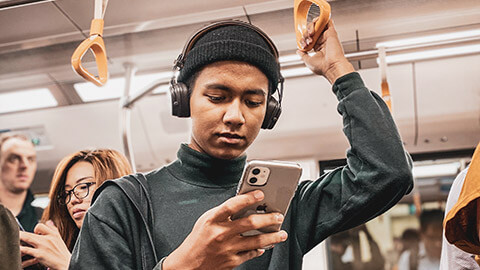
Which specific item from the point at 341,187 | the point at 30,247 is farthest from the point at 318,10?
the point at 30,247

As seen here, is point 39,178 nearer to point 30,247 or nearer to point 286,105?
point 286,105

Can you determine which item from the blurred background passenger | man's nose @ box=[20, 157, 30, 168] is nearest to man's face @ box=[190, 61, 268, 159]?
man's nose @ box=[20, 157, 30, 168]

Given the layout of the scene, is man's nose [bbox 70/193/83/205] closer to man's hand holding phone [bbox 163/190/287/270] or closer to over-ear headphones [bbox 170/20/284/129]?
over-ear headphones [bbox 170/20/284/129]

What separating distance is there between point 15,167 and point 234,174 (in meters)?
2.68

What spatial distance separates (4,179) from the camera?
10.9 feet

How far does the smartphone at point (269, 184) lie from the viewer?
92 centimetres

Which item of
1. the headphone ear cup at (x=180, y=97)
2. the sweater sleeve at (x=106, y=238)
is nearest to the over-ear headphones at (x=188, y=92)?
the headphone ear cup at (x=180, y=97)

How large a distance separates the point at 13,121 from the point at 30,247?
3299 millimetres

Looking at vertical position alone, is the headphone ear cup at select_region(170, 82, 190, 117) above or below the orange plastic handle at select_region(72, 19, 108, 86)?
below

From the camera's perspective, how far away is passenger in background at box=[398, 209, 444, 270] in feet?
26.6

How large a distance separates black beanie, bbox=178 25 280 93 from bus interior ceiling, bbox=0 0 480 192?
2.15 ft

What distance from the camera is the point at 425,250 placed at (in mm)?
8344

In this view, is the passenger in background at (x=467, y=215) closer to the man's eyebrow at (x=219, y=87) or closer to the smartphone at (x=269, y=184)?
the smartphone at (x=269, y=184)

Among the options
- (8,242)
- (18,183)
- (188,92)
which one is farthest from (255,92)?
(18,183)
